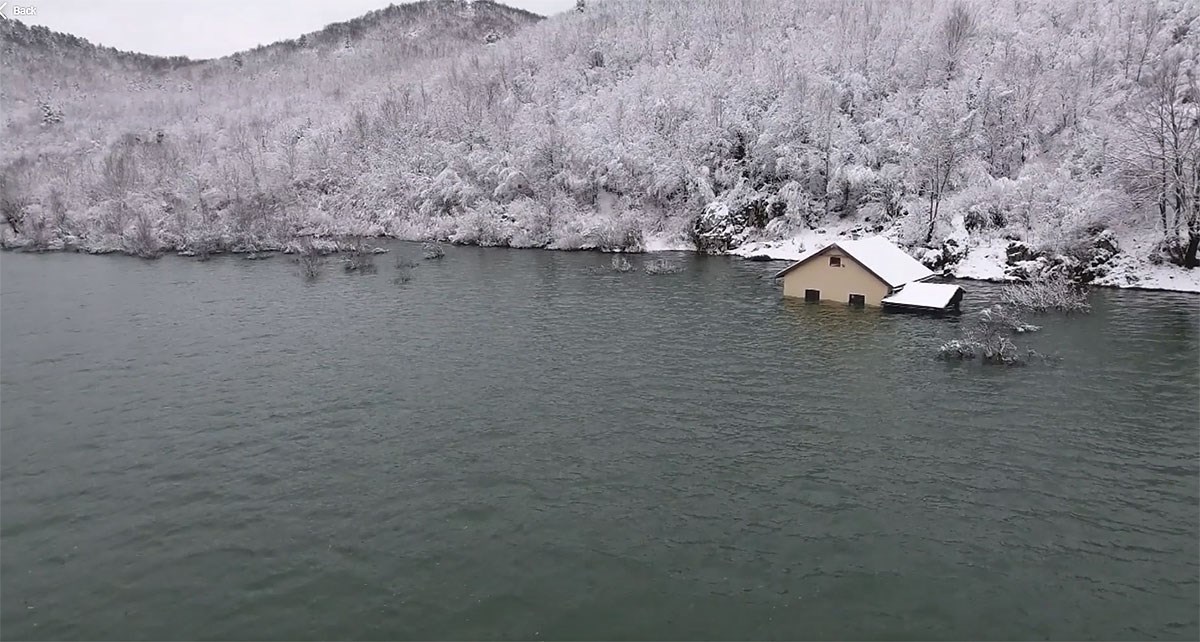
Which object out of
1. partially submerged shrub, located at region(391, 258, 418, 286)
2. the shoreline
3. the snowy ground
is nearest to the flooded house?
the shoreline

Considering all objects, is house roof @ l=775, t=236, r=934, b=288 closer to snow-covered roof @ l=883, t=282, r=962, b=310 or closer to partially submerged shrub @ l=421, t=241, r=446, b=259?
snow-covered roof @ l=883, t=282, r=962, b=310

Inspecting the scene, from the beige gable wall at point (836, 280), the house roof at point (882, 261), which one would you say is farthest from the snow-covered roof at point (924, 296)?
the beige gable wall at point (836, 280)

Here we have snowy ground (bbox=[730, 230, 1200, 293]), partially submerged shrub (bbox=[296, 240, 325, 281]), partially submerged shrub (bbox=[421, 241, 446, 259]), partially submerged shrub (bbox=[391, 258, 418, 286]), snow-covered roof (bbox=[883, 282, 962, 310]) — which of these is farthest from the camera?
partially submerged shrub (bbox=[421, 241, 446, 259])

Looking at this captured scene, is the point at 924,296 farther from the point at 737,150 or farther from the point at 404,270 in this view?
the point at 737,150

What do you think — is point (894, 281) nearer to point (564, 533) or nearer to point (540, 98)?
point (564, 533)

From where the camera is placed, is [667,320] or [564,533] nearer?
[564,533]

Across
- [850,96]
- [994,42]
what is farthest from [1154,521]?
[994,42]

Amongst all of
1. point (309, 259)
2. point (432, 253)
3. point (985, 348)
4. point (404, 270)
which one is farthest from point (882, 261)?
point (309, 259)
